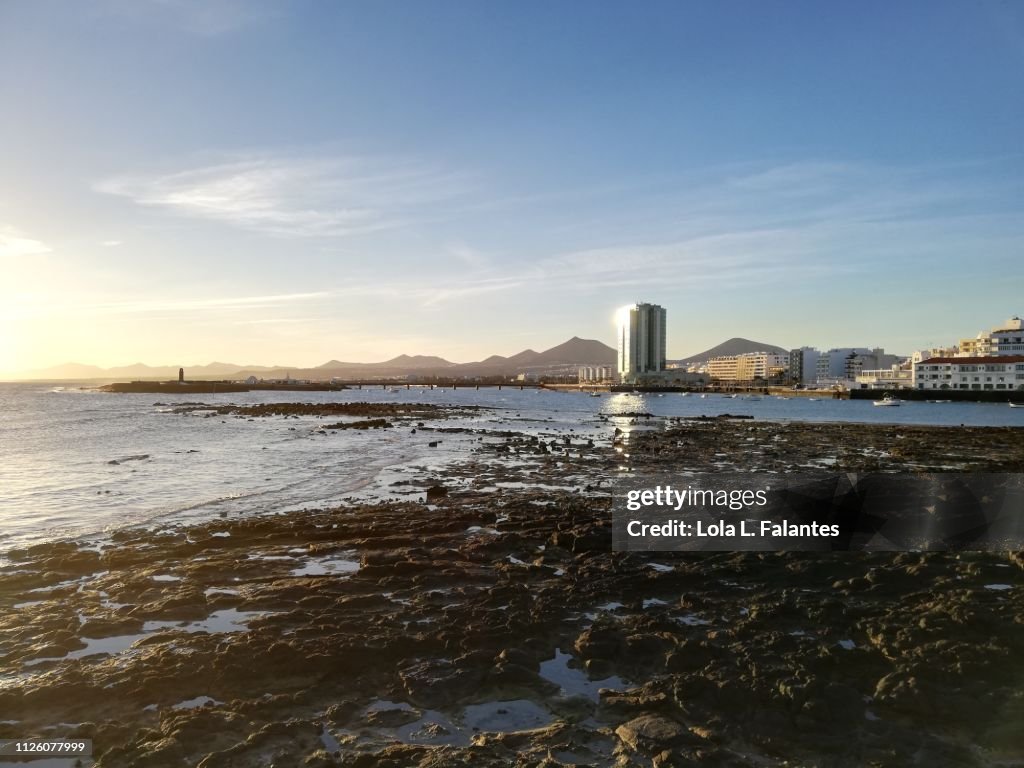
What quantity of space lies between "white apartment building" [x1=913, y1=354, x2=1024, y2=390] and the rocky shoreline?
149493mm

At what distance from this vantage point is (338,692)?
8023mm

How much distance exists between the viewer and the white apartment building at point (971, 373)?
13025 cm

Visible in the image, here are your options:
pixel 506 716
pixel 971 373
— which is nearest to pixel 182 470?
pixel 506 716

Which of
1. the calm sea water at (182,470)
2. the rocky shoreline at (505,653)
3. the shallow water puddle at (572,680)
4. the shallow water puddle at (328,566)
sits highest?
the rocky shoreline at (505,653)

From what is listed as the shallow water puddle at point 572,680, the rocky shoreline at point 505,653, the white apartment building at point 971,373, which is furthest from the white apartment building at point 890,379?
the shallow water puddle at point 572,680

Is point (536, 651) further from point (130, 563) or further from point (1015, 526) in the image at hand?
point (1015, 526)


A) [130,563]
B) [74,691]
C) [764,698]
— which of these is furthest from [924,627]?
[130,563]

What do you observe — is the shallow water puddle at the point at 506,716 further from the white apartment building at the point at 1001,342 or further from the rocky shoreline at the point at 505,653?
the white apartment building at the point at 1001,342

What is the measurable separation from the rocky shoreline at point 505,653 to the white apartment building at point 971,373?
149m

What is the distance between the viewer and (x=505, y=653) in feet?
29.2

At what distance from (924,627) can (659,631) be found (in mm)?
3930

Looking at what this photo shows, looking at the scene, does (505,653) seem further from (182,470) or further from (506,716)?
(182,470)

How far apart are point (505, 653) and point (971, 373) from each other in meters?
161

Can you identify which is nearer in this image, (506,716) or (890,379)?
(506,716)
